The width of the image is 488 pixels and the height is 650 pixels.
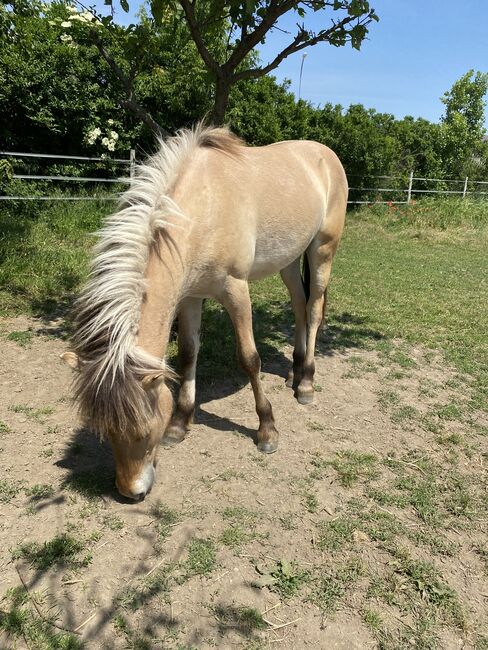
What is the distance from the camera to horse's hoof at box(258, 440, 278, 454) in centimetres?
337

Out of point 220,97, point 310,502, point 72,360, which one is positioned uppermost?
point 220,97

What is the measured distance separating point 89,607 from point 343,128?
14.4 metres

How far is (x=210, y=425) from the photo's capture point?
368 centimetres

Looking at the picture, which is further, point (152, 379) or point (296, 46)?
point (296, 46)

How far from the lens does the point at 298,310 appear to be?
4.63m

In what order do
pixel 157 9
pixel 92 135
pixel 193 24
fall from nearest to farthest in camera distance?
pixel 193 24
pixel 157 9
pixel 92 135

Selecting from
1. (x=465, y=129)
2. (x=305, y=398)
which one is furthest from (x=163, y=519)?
(x=465, y=129)

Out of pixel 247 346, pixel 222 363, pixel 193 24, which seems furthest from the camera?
pixel 222 363

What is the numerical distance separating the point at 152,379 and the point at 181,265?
739mm

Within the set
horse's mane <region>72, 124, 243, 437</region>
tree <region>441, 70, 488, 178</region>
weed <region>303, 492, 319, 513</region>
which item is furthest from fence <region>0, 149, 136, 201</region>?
tree <region>441, 70, 488, 178</region>

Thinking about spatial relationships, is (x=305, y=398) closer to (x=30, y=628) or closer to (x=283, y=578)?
(x=283, y=578)

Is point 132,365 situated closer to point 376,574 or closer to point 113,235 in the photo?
point 113,235

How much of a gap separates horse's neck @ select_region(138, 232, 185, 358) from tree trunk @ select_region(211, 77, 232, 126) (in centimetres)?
217

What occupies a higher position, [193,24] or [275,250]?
[193,24]
